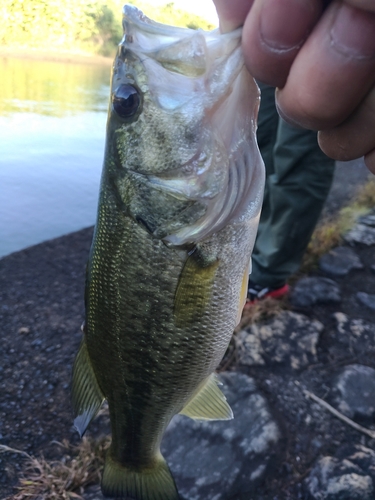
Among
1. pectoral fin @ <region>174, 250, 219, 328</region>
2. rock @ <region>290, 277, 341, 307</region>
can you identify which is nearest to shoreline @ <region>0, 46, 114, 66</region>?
rock @ <region>290, 277, 341, 307</region>

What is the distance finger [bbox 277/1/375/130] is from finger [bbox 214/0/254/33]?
0.14m

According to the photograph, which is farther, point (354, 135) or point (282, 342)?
point (282, 342)

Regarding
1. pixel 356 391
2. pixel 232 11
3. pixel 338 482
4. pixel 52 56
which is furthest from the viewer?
pixel 52 56

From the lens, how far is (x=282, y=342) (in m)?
2.35

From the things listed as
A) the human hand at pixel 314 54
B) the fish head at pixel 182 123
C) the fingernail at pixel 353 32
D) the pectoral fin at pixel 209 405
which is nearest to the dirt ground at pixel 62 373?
the pectoral fin at pixel 209 405

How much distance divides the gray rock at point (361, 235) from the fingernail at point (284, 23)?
3.06 meters

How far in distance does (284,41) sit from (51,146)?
14.1 ft

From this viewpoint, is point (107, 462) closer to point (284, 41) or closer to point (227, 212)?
point (227, 212)

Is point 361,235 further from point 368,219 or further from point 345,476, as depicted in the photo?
point 345,476

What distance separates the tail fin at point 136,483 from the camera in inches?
51.0

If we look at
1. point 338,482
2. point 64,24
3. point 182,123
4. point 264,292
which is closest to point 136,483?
point 338,482

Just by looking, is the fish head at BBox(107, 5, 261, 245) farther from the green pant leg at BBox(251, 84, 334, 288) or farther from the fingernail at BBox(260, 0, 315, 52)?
the green pant leg at BBox(251, 84, 334, 288)

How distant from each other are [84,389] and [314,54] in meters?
1.02

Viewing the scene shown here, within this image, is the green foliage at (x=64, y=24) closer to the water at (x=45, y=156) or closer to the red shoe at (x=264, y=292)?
the water at (x=45, y=156)
